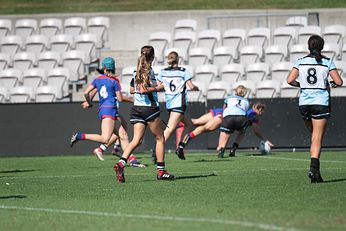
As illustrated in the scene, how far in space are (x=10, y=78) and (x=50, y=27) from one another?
3.28m

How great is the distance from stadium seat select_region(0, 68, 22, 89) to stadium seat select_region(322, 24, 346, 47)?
9638 mm

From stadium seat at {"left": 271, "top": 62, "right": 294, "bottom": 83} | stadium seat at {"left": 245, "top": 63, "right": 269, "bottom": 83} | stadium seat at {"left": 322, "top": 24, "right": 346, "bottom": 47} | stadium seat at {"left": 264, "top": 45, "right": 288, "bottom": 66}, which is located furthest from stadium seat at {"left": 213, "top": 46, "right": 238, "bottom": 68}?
stadium seat at {"left": 322, "top": 24, "right": 346, "bottom": 47}

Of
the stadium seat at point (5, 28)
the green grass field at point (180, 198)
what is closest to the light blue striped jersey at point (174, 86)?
the green grass field at point (180, 198)

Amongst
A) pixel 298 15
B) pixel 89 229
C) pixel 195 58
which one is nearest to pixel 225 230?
pixel 89 229

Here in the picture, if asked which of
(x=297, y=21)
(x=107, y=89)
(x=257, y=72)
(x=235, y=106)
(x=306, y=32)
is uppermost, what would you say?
(x=297, y=21)

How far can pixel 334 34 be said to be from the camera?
30.0 meters

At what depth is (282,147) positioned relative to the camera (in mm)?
26203

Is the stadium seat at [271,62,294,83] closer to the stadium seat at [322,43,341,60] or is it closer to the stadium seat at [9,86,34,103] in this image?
the stadium seat at [322,43,341,60]

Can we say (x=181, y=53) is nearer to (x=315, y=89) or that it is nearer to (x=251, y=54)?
(x=251, y=54)

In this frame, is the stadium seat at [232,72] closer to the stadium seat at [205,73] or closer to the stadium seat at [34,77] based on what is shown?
the stadium seat at [205,73]

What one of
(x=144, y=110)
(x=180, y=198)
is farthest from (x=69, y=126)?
(x=180, y=198)

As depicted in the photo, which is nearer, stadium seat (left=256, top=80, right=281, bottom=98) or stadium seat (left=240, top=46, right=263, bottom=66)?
stadium seat (left=256, top=80, right=281, bottom=98)

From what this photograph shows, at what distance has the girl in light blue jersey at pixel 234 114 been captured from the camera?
23.0 metres

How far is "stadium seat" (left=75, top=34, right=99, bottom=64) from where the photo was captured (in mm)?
31031
